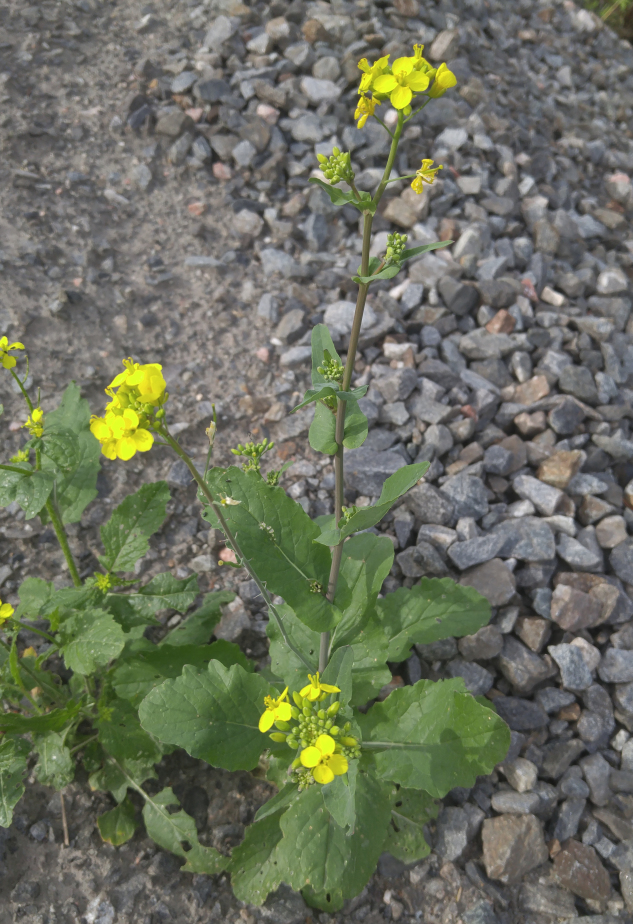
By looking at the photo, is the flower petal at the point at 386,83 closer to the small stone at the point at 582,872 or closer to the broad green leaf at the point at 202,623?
the broad green leaf at the point at 202,623

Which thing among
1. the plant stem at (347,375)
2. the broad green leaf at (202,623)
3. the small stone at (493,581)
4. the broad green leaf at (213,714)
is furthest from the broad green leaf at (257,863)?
the small stone at (493,581)

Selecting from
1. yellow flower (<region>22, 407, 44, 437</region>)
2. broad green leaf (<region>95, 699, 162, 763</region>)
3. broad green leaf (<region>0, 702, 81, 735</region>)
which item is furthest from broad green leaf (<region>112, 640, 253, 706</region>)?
yellow flower (<region>22, 407, 44, 437</region>)

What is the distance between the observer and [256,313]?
15.7 feet

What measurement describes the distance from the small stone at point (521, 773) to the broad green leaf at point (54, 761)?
2072mm


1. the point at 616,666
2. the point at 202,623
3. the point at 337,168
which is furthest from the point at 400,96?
the point at 616,666

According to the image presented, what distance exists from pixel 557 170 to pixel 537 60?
208 cm

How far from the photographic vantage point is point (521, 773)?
10.1 ft

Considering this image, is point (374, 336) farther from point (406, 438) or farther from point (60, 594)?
point (60, 594)

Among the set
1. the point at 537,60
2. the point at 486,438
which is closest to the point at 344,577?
the point at 486,438

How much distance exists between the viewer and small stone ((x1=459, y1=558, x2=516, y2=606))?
11.4ft

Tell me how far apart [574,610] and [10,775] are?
113 inches

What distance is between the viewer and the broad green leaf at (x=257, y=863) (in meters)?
2.69

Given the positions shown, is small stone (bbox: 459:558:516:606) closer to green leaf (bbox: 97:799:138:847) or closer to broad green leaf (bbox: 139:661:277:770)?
broad green leaf (bbox: 139:661:277:770)

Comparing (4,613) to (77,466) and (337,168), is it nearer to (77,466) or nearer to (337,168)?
(77,466)
